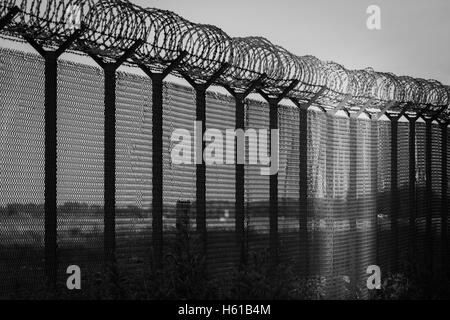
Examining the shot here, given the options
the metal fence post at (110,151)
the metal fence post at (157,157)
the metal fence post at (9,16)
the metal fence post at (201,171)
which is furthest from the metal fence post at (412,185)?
the metal fence post at (9,16)

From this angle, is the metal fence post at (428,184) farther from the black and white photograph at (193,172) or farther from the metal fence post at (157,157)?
the metal fence post at (157,157)

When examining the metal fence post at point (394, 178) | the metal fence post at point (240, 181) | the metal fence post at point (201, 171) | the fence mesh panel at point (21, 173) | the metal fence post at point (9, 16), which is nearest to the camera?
the metal fence post at point (9, 16)

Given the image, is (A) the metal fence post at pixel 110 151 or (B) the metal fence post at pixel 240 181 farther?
(B) the metal fence post at pixel 240 181

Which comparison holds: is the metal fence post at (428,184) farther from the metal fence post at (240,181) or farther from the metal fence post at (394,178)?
the metal fence post at (240,181)

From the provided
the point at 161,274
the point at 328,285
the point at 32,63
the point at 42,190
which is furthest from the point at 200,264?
the point at 328,285

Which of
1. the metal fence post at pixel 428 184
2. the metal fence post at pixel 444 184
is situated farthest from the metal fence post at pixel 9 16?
the metal fence post at pixel 444 184

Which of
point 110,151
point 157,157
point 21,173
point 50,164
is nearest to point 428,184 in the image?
point 157,157

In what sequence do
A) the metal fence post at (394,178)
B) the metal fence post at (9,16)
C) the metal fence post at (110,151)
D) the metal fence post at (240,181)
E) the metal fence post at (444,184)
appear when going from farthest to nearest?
1. the metal fence post at (444,184)
2. the metal fence post at (394,178)
3. the metal fence post at (240,181)
4. the metal fence post at (110,151)
5. the metal fence post at (9,16)

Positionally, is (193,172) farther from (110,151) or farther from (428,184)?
(428,184)

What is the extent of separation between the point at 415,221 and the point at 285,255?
184 inches

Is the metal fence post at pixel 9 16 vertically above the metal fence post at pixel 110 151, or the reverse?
the metal fence post at pixel 9 16

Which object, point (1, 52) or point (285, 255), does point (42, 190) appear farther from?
point (285, 255)

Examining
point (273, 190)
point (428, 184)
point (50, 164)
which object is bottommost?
point (273, 190)

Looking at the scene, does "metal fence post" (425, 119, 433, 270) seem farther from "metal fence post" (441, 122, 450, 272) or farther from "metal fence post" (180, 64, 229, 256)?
"metal fence post" (180, 64, 229, 256)
